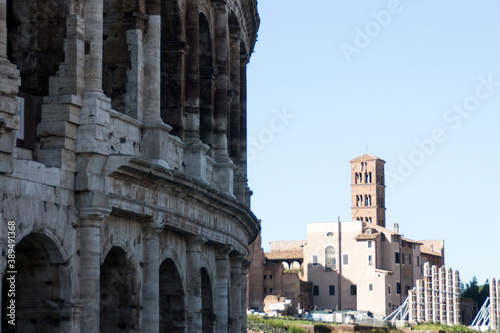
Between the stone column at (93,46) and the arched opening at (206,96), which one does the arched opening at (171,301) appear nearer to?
the arched opening at (206,96)

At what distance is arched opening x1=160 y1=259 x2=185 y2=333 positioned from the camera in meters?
21.3

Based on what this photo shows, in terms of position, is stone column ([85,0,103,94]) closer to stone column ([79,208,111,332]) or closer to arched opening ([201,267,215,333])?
stone column ([79,208,111,332])

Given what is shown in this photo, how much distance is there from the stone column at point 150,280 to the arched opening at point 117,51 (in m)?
2.18

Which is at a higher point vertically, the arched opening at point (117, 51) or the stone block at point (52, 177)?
the arched opening at point (117, 51)

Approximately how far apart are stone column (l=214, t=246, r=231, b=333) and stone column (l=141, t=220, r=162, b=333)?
540 centimetres

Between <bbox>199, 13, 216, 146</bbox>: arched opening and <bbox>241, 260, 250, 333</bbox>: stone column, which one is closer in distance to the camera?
<bbox>199, 13, 216, 146</bbox>: arched opening

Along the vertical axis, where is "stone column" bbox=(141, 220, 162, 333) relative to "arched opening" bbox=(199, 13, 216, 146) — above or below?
below

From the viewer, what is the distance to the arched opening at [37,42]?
17.2 meters

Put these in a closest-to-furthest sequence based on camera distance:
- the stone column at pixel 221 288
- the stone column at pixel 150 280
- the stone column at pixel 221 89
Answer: the stone column at pixel 150 280 → the stone column at pixel 221 288 → the stone column at pixel 221 89

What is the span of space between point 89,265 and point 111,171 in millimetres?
1569

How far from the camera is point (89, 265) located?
16.7 m

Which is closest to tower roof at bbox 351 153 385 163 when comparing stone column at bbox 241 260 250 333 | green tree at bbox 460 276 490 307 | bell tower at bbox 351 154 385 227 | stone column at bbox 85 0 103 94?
bell tower at bbox 351 154 385 227

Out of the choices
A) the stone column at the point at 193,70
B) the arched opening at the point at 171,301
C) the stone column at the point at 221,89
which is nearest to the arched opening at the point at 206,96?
the stone column at the point at 221,89

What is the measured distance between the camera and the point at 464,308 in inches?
4102
